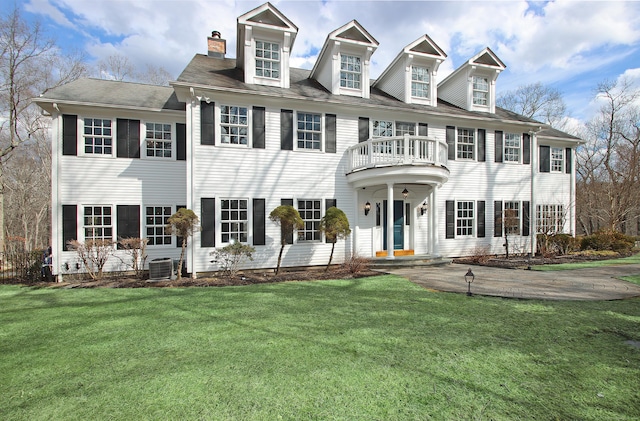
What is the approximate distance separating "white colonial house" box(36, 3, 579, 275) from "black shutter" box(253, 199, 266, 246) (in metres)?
0.04

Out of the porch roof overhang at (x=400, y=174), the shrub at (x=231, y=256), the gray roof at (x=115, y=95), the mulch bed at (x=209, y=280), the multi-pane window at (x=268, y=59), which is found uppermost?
the multi-pane window at (x=268, y=59)

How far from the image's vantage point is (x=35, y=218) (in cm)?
2581

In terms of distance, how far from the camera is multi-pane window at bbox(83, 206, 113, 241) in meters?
10.4

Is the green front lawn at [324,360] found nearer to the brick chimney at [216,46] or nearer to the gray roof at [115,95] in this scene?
the gray roof at [115,95]

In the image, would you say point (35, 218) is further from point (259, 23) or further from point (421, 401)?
point (421, 401)

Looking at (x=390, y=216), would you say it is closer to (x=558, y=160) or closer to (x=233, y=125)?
(x=233, y=125)

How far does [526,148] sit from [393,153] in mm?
8140

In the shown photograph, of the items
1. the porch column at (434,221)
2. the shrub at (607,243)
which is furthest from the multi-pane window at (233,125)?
the shrub at (607,243)

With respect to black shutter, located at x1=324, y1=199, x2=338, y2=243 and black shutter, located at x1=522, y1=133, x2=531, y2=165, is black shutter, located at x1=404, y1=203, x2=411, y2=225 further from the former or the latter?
black shutter, located at x1=522, y1=133, x2=531, y2=165

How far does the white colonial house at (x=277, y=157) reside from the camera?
33.5 feet

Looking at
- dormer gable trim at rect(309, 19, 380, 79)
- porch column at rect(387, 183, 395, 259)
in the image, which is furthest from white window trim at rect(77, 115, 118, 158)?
porch column at rect(387, 183, 395, 259)

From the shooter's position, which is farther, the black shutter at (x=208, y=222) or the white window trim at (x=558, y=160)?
the white window trim at (x=558, y=160)

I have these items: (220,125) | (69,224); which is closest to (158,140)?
(220,125)

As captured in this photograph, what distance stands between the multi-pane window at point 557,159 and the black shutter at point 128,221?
19.4m
